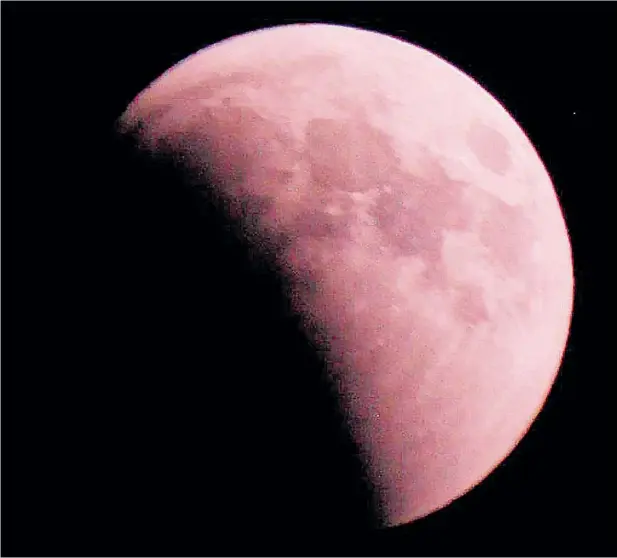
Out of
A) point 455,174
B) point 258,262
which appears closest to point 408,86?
point 455,174

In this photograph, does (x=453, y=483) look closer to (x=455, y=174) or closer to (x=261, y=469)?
(x=261, y=469)

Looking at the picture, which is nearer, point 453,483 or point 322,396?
point 322,396

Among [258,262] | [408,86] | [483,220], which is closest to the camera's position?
[258,262]

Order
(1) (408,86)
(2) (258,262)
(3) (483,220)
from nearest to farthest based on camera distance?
(2) (258,262), (3) (483,220), (1) (408,86)

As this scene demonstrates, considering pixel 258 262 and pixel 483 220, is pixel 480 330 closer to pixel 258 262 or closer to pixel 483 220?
pixel 483 220

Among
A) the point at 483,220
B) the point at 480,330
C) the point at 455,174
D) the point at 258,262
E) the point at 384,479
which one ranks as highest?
the point at 455,174

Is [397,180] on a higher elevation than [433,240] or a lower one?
higher

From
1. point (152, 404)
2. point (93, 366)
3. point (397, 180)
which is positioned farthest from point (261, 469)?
point (397, 180)
